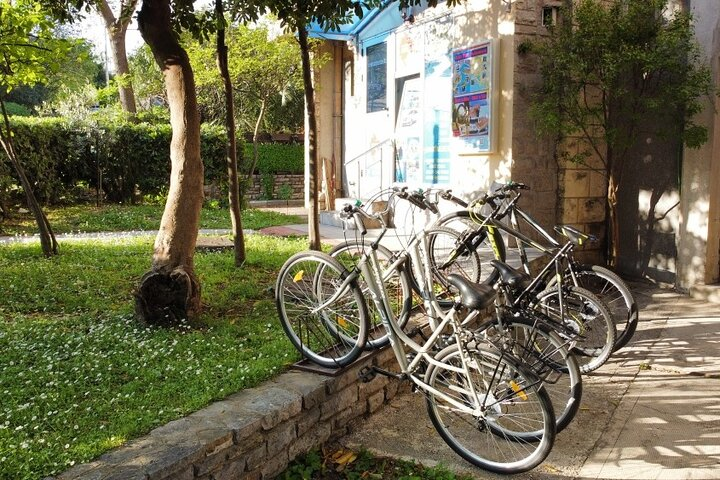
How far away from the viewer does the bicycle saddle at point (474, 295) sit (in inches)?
129

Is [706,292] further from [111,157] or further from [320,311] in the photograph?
[111,157]

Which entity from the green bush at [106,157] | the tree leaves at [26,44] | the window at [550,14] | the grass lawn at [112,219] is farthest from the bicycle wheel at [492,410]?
the green bush at [106,157]

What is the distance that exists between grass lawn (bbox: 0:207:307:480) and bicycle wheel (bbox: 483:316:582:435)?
1.37 meters

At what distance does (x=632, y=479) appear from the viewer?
3.32 meters

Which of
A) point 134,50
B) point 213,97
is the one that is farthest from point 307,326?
point 134,50

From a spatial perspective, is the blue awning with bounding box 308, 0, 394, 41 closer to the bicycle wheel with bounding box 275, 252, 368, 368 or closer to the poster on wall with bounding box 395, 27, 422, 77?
the poster on wall with bounding box 395, 27, 422, 77

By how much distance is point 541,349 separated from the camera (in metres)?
3.79

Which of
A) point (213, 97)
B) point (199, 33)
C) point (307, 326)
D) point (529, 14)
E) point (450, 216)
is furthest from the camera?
point (213, 97)

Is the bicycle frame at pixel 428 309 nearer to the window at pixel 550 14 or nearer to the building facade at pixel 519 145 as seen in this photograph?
the building facade at pixel 519 145

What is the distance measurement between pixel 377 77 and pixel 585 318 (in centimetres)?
732

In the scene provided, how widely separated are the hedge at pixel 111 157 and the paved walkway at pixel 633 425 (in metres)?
10.4

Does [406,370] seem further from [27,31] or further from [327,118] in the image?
[327,118]

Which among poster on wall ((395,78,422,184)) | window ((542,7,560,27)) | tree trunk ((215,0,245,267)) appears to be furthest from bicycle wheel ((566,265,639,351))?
poster on wall ((395,78,422,184))

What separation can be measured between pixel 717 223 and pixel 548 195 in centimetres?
187
